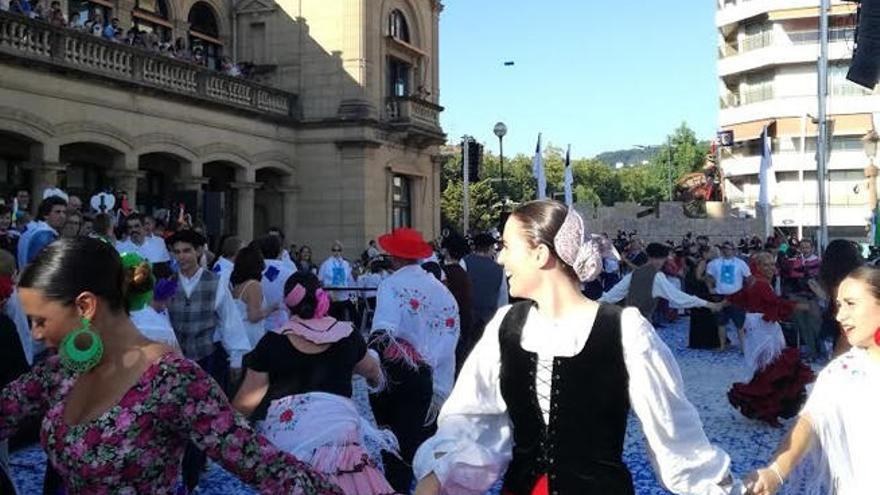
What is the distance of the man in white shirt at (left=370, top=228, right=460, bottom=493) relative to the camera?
6301 millimetres

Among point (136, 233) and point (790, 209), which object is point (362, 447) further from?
point (790, 209)

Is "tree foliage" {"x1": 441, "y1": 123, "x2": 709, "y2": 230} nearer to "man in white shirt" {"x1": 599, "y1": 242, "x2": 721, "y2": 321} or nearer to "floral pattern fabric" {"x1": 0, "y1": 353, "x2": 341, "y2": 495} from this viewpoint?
"man in white shirt" {"x1": 599, "y1": 242, "x2": 721, "y2": 321}

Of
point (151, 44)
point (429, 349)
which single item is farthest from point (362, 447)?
point (151, 44)

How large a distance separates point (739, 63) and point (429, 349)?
53.4m

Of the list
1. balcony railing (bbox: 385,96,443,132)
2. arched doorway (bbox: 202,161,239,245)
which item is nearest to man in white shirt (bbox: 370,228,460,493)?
arched doorway (bbox: 202,161,239,245)

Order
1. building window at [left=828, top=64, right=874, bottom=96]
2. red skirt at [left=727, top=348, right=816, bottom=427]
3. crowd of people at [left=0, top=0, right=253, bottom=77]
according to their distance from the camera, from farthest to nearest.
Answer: building window at [left=828, top=64, right=874, bottom=96], crowd of people at [left=0, top=0, right=253, bottom=77], red skirt at [left=727, top=348, right=816, bottom=427]

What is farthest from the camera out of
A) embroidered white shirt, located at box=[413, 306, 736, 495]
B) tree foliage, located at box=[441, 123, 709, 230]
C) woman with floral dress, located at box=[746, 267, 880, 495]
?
A: tree foliage, located at box=[441, 123, 709, 230]

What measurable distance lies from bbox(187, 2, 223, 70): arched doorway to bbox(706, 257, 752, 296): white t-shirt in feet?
52.8

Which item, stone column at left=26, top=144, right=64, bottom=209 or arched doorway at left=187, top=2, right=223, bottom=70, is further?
arched doorway at left=187, top=2, right=223, bottom=70

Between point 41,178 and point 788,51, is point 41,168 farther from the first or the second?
point 788,51

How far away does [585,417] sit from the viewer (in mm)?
2896

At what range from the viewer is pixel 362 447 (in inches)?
169

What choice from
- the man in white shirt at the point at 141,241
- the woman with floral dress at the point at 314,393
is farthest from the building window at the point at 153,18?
the woman with floral dress at the point at 314,393

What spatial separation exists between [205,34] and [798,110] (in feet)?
126
